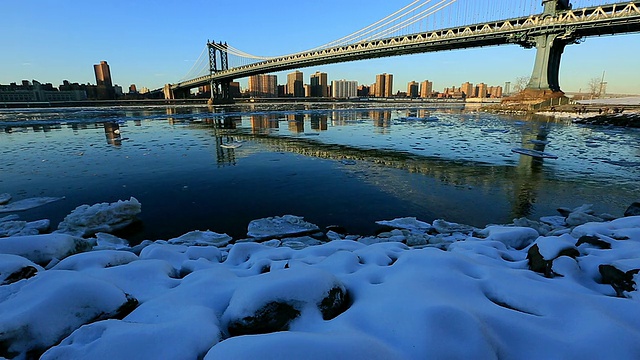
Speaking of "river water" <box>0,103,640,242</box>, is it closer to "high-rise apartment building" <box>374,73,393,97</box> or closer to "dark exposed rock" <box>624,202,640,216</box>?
"dark exposed rock" <box>624,202,640,216</box>

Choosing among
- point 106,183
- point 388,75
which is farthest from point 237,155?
point 388,75

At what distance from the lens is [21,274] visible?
2674 mm

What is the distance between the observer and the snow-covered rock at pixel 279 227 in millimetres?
4533

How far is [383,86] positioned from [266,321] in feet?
536

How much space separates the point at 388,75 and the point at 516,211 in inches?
6475

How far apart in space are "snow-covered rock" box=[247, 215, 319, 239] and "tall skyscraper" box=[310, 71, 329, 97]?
5422 inches

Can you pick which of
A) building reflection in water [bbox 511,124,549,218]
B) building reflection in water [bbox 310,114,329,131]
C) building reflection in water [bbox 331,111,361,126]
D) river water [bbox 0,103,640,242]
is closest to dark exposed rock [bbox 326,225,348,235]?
river water [bbox 0,103,640,242]

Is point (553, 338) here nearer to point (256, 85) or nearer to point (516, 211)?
point (516, 211)

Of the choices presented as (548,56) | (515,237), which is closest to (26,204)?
(515,237)

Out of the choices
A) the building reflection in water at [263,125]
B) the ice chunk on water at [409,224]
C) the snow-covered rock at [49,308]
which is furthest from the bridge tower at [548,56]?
the snow-covered rock at [49,308]

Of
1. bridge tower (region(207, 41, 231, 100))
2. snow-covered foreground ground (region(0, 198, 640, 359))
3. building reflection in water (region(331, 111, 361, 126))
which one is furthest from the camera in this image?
bridge tower (region(207, 41, 231, 100))

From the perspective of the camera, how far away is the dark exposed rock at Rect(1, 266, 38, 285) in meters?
2.57

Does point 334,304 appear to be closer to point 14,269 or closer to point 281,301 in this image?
point 281,301

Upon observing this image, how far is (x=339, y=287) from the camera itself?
2.36 metres
